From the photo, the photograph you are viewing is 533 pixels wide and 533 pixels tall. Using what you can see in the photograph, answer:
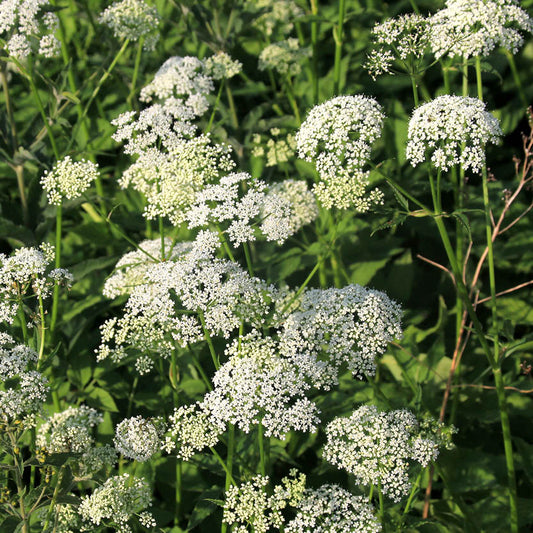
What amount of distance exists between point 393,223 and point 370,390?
185 cm

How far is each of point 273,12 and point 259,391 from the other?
4.70m

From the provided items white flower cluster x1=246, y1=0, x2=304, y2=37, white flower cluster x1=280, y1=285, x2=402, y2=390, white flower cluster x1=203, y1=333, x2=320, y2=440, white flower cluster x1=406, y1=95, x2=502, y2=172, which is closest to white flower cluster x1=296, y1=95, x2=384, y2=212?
white flower cluster x1=406, y1=95, x2=502, y2=172

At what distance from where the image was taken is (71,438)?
12.8ft

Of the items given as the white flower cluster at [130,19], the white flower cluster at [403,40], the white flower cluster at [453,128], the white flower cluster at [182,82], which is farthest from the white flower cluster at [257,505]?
the white flower cluster at [130,19]

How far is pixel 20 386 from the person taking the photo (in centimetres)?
387

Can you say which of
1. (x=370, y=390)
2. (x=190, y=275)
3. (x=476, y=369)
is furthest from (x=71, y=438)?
(x=476, y=369)

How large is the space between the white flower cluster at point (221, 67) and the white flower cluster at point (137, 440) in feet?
9.94

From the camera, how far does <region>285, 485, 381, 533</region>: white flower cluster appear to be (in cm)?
345

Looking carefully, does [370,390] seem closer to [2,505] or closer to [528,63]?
[2,505]

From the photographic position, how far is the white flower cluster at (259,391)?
3.54 metres

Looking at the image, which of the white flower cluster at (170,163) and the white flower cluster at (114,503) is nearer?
the white flower cluster at (114,503)

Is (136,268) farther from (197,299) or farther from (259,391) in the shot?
(259,391)

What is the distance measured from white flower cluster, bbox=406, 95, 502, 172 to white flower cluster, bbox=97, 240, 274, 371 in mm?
1220

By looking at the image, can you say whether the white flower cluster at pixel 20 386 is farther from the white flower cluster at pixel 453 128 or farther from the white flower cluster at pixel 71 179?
the white flower cluster at pixel 453 128
